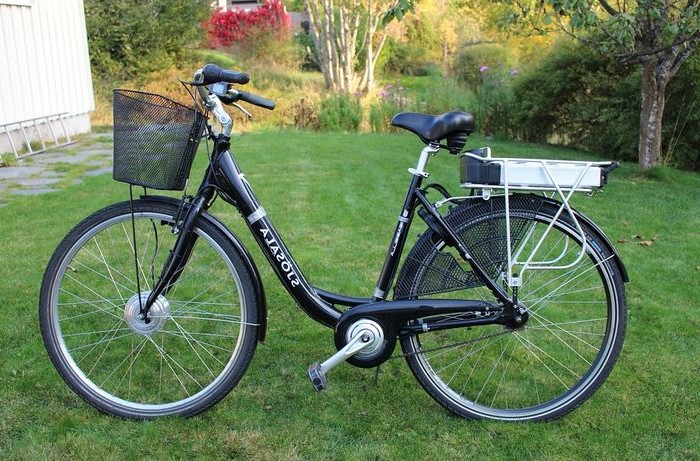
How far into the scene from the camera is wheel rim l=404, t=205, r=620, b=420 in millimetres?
2486

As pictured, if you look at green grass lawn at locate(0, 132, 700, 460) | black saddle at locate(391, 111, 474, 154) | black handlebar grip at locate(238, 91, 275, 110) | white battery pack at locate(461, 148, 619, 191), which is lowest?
green grass lawn at locate(0, 132, 700, 460)

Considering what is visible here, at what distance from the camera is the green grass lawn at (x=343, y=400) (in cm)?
233

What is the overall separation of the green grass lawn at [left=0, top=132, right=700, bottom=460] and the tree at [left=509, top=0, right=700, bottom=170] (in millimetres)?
1801

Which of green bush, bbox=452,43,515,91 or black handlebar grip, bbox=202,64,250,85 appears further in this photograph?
green bush, bbox=452,43,515,91

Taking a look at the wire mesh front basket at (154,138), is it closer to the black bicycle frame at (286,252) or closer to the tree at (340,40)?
the black bicycle frame at (286,252)

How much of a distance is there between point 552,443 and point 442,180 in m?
4.79

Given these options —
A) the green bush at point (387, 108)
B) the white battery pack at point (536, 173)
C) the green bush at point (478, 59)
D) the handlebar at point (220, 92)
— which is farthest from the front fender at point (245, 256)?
the green bush at point (478, 59)

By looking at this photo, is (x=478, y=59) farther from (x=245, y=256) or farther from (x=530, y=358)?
(x=245, y=256)

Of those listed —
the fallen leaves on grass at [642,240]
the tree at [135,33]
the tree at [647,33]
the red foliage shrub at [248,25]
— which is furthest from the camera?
the red foliage shrub at [248,25]

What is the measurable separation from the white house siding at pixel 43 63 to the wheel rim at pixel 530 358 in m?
7.34

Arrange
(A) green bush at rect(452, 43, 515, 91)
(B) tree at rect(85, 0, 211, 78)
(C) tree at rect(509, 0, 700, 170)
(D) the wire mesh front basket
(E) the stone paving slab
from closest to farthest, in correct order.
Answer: (D) the wire mesh front basket, (C) tree at rect(509, 0, 700, 170), (E) the stone paving slab, (B) tree at rect(85, 0, 211, 78), (A) green bush at rect(452, 43, 515, 91)

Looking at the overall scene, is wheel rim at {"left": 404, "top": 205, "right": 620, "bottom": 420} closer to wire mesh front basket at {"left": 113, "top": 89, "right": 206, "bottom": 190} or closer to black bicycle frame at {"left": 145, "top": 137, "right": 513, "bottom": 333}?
black bicycle frame at {"left": 145, "top": 137, "right": 513, "bottom": 333}

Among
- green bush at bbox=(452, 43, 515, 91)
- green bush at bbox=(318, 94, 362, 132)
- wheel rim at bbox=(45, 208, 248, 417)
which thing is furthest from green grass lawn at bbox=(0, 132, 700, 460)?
green bush at bbox=(452, 43, 515, 91)

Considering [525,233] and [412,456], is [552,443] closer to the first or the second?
[412,456]
